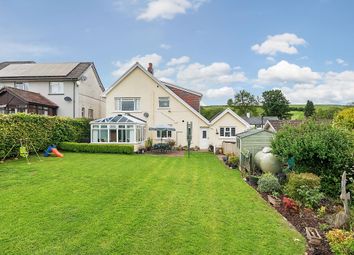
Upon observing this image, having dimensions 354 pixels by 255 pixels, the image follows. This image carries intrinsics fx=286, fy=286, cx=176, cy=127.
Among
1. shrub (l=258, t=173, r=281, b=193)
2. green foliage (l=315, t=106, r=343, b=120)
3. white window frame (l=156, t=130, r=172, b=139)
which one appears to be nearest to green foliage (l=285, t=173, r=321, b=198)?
shrub (l=258, t=173, r=281, b=193)

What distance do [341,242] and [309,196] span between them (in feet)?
11.6

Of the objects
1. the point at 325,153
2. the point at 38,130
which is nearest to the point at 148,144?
the point at 38,130

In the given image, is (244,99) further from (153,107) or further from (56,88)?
(56,88)

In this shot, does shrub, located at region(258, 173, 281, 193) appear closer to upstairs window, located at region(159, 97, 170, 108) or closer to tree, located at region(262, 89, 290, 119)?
upstairs window, located at region(159, 97, 170, 108)

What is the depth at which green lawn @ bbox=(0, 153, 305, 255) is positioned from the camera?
18.4 ft

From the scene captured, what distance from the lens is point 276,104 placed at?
73.8 metres

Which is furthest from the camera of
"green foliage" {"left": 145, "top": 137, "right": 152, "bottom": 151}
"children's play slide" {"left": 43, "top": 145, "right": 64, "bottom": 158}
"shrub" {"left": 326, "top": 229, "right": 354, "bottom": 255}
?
"green foliage" {"left": 145, "top": 137, "right": 152, "bottom": 151}

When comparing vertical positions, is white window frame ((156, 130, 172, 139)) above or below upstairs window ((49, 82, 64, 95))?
below

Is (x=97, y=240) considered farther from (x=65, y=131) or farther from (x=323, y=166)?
(x=65, y=131)

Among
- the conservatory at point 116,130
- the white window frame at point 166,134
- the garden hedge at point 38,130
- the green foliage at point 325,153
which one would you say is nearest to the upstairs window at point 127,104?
the white window frame at point 166,134

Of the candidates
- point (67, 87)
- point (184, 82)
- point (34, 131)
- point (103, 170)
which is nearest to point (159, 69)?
point (184, 82)

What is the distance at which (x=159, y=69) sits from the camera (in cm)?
3759

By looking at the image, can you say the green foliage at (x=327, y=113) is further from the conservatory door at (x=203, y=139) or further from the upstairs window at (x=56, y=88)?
the upstairs window at (x=56, y=88)

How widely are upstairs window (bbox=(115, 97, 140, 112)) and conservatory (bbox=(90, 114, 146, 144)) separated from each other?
3.85m
